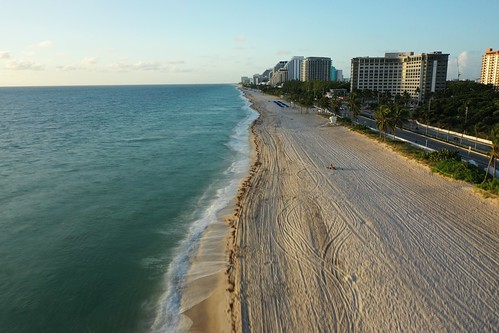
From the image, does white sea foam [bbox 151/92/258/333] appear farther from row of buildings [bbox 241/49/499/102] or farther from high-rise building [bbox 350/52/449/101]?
row of buildings [bbox 241/49/499/102]

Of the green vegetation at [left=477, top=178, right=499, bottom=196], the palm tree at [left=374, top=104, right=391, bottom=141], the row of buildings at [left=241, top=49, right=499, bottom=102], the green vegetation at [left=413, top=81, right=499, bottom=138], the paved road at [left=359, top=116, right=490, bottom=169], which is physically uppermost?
the row of buildings at [left=241, top=49, right=499, bottom=102]

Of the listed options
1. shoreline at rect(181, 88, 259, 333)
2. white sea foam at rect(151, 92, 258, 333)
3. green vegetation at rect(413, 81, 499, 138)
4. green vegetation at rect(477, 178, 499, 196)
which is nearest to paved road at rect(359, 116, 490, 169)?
green vegetation at rect(413, 81, 499, 138)

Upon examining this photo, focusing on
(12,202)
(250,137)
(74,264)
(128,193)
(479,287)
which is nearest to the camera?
(479,287)

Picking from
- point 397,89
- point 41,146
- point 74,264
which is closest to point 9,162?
point 41,146

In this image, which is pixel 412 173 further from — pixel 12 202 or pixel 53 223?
pixel 12 202

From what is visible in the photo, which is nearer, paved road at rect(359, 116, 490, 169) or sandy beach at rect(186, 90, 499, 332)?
sandy beach at rect(186, 90, 499, 332)
